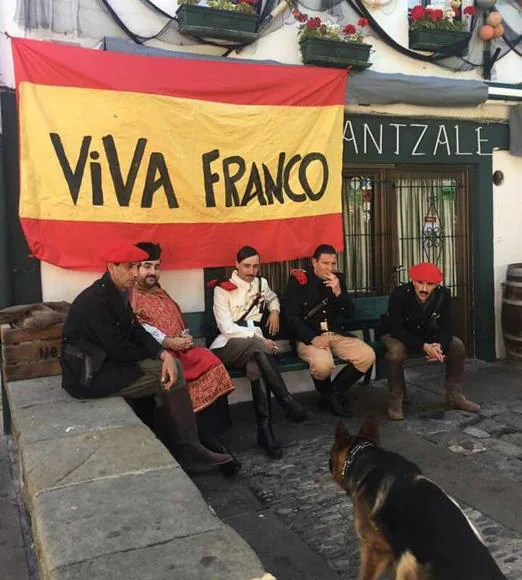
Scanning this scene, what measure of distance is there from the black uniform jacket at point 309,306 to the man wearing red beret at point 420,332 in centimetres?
45

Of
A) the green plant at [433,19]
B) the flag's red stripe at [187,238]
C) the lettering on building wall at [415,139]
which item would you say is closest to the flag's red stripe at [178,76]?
the lettering on building wall at [415,139]

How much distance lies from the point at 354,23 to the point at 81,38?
2648 mm

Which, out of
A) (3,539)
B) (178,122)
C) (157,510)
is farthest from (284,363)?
(157,510)

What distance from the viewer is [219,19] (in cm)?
514

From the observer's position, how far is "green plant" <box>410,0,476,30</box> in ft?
19.9

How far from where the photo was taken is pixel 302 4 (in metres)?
5.71

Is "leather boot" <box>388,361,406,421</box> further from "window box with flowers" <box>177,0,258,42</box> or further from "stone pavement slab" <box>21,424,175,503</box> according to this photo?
"window box with flowers" <box>177,0,258,42</box>

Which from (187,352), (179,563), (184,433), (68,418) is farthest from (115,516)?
(187,352)

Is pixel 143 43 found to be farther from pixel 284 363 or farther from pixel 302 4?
pixel 284 363

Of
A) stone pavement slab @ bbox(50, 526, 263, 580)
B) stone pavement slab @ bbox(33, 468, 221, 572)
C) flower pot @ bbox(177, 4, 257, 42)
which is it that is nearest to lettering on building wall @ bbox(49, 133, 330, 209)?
flower pot @ bbox(177, 4, 257, 42)

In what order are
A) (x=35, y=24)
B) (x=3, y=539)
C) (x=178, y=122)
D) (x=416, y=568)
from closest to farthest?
(x=416, y=568) < (x=3, y=539) < (x=35, y=24) < (x=178, y=122)

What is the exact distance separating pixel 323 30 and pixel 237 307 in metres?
2.68

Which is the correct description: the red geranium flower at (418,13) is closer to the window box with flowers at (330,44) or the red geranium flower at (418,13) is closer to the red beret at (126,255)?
the window box with flowers at (330,44)

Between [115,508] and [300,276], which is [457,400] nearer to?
[300,276]
